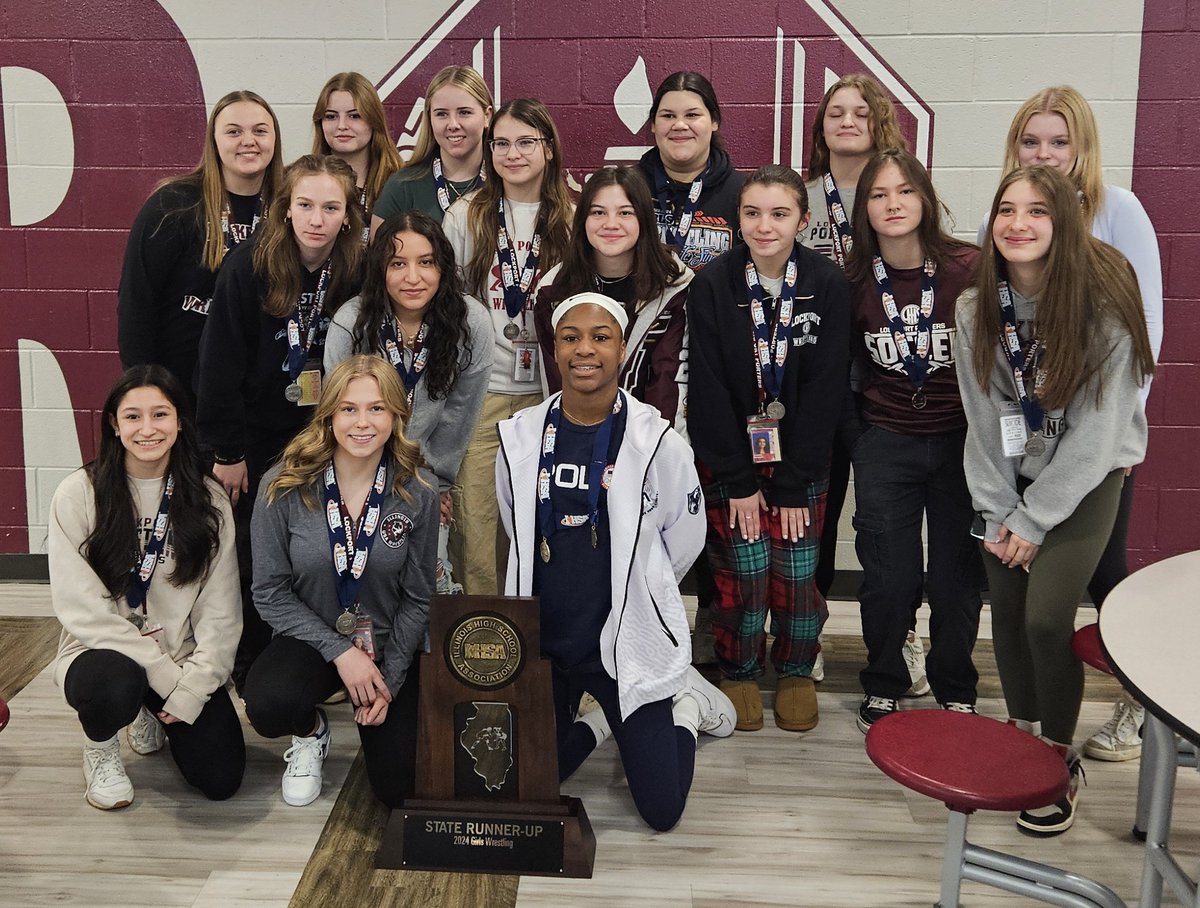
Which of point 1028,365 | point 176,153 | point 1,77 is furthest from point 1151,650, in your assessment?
point 1,77

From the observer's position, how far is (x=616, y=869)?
2627 millimetres

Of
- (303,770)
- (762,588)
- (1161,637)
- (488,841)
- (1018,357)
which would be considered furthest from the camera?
(762,588)

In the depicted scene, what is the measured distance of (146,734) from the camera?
3.15 meters

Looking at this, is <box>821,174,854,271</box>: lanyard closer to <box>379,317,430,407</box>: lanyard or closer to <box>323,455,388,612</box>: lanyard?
<box>379,317,430,407</box>: lanyard

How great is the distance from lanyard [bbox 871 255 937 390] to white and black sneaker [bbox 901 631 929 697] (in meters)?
0.95

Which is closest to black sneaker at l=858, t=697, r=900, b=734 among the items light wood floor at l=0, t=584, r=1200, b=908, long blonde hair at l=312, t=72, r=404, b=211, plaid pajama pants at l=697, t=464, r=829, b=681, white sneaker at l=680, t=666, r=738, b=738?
light wood floor at l=0, t=584, r=1200, b=908

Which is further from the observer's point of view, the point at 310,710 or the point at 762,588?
A: the point at 762,588

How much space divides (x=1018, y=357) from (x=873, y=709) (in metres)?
1.09

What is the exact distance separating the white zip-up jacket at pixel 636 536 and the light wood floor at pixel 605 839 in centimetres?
Answer: 37

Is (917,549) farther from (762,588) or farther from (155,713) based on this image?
(155,713)

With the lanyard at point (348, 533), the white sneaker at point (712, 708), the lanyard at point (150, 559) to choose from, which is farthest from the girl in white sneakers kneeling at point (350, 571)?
the white sneaker at point (712, 708)

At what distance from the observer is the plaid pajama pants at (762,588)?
328cm

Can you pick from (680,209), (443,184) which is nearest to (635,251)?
(680,209)

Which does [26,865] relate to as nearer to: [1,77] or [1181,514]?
[1,77]
